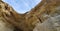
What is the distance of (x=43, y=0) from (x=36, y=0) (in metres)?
0.07

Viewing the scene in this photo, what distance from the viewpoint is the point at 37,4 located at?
1.26 metres

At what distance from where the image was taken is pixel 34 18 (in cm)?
121

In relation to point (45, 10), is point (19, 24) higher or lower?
lower

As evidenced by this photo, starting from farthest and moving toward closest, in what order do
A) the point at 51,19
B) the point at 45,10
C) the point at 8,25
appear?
1. the point at 8,25
2. the point at 45,10
3. the point at 51,19

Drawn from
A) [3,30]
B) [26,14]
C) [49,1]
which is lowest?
[3,30]

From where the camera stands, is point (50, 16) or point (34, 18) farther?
point (34, 18)

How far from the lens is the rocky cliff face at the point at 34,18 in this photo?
41.2 inches

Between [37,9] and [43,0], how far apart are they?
0.11 meters

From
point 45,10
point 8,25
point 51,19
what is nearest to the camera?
point 51,19

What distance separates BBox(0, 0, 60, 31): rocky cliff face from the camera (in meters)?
1.05

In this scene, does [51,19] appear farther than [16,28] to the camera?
No

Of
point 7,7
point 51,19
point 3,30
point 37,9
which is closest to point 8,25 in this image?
point 3,30

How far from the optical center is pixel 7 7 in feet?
4.43

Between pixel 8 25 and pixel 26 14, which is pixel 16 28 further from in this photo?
pixel 26 14
